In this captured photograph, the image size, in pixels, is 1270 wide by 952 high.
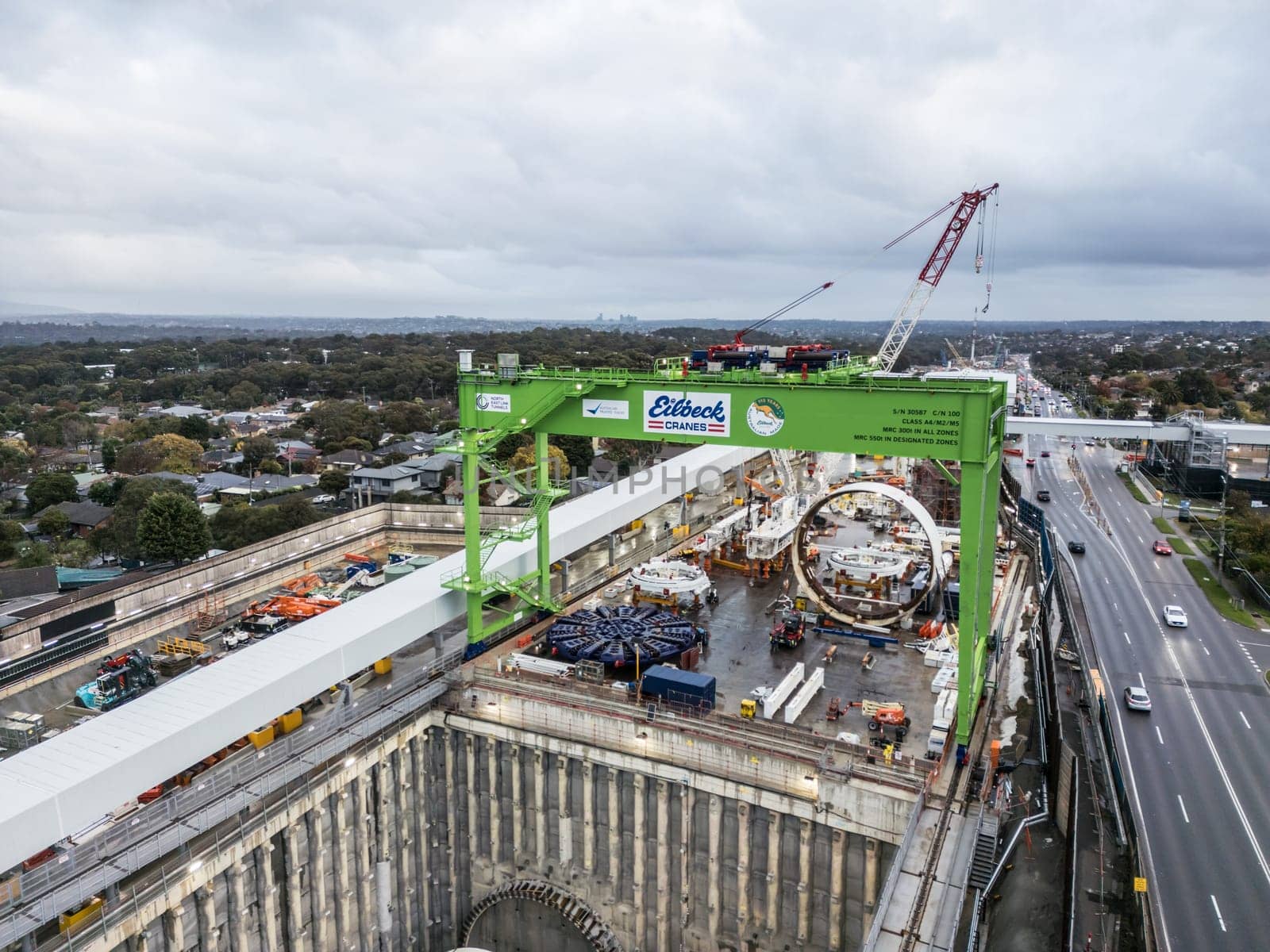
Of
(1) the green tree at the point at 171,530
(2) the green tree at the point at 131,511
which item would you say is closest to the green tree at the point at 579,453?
(2) the green tree at the point at 131,511

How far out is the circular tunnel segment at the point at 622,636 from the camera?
1161 inches

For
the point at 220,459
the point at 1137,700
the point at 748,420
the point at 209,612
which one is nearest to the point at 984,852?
the point at 748,420

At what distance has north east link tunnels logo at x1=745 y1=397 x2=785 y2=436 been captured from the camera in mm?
25156

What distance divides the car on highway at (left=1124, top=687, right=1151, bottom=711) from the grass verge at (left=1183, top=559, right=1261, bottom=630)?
1440cm

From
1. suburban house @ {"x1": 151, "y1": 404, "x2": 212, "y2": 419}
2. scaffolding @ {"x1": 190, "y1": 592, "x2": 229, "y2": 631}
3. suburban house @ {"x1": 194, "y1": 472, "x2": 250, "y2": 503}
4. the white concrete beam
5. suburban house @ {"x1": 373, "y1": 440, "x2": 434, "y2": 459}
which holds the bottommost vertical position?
scaffolding @ {"x1": 190, "y1": 592, "x2": 229, "y2": 631}

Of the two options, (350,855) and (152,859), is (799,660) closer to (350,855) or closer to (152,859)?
(350,855)

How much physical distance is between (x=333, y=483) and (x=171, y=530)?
19637 millimetres

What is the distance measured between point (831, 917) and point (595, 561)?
23791mm

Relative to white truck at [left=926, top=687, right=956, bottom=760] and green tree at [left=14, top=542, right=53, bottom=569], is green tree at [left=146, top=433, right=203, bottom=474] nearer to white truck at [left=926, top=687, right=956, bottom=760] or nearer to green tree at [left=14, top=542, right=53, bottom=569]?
green tree at [left=14, top=542, right=53, bottom=569]

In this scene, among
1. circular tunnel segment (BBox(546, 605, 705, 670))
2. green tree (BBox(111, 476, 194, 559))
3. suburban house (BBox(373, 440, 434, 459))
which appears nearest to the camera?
circular tunnel segment (BBox(546, 605, 705, 670))

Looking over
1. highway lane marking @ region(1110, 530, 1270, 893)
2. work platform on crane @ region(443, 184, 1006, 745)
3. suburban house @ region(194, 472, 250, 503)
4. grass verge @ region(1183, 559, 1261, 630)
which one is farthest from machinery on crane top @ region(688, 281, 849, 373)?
suburban house @ region(194, 472, 250, 503)

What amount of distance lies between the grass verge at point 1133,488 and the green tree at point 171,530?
7296cm

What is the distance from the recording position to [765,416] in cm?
2538

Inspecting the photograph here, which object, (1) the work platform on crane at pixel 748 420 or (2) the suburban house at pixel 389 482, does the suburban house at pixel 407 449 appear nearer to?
(2) the suburban house at pixel 389 482
